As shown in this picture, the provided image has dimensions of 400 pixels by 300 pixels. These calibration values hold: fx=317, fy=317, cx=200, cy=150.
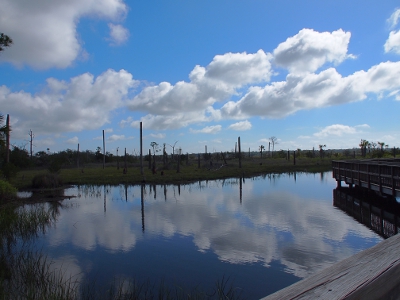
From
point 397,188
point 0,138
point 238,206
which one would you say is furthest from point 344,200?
point 0,138

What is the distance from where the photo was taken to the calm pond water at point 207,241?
714 cm

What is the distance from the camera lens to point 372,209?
13875mm

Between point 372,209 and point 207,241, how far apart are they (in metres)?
8.46

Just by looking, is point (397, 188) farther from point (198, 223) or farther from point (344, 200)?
point (198, 223)

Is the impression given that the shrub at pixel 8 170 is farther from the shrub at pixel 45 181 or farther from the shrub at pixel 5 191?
the shrub at pixel 45 181

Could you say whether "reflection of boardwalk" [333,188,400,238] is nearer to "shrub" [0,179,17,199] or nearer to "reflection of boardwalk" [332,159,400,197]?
"reflection of boardwalk" [332,159,400,197]

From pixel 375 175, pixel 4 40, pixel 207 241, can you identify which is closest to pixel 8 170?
pixel 4 40

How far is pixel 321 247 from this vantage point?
875 cm

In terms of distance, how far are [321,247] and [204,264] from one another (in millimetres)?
3401

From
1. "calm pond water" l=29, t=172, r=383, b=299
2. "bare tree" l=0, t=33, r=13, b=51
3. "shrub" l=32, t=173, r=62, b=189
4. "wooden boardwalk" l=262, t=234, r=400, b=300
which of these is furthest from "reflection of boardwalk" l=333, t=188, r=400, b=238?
"shrub" l=32, t=173, r=62, b=189

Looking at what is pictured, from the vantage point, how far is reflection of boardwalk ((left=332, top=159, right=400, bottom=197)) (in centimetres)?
1298

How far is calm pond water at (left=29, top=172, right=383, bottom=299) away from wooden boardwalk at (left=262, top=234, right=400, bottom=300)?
4898 mm

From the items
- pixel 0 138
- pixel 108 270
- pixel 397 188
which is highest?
pixel 0 138

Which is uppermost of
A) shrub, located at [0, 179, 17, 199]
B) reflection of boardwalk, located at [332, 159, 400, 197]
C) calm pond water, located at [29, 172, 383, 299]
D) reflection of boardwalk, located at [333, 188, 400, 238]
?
reflection of boardwalk, located at [332, 159, 400, 197]
